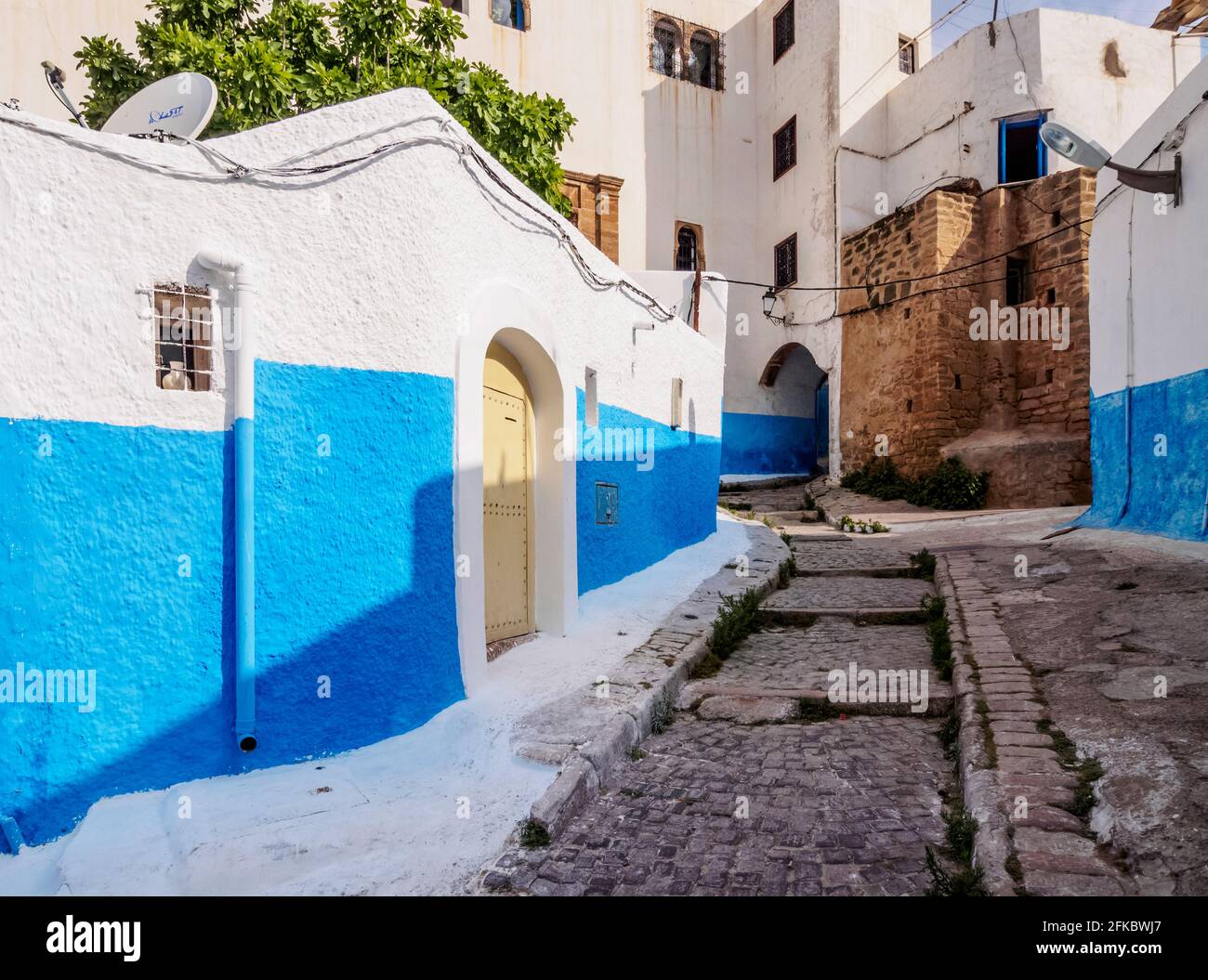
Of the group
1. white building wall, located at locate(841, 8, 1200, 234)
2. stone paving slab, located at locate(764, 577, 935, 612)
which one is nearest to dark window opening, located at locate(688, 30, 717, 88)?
white building wall, located at locate(841, 8, 1200, 234)

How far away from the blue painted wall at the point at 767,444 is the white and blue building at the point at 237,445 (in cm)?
1375

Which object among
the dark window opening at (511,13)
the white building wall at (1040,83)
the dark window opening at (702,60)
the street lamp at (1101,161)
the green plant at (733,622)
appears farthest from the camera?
the dark window opening at (702,60)

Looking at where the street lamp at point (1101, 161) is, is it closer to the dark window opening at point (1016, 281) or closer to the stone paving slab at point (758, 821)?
the stone paving slab at point (758, 821)

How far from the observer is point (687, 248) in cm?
1842

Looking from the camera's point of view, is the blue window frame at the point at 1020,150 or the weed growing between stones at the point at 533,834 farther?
the blue window frame at the point at 1020,150

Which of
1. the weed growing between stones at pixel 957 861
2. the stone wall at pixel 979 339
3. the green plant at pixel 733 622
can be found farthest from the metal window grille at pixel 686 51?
the weed growing between stones at pixel 957 861

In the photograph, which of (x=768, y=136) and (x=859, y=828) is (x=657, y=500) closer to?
(x=859, y=828)

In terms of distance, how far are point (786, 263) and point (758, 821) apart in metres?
16.9

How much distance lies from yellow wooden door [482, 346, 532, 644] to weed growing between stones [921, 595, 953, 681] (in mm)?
2866

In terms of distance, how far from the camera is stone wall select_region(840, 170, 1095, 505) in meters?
13.3

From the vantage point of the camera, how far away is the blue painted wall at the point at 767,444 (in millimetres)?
18703

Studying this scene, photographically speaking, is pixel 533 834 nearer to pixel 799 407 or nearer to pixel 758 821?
pixel 758 821
